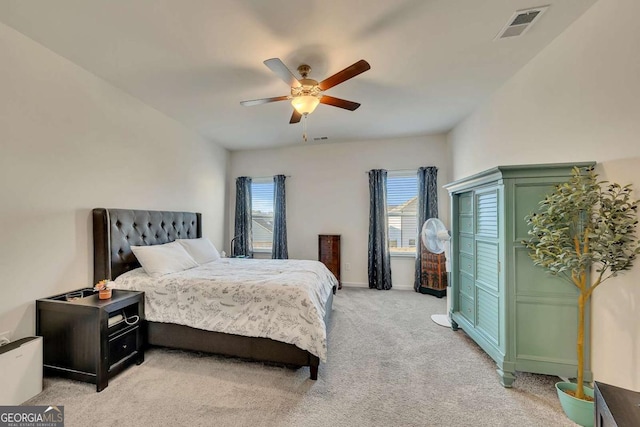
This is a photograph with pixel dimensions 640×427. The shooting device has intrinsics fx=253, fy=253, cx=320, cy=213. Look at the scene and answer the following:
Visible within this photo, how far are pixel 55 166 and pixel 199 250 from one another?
1668mm

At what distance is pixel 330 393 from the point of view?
1868mm

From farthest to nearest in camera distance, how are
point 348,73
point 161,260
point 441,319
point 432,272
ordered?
point 432,272 → point 441,319 → point 161,260 → point 348,73

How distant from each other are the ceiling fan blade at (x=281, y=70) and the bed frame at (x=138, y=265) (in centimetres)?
218

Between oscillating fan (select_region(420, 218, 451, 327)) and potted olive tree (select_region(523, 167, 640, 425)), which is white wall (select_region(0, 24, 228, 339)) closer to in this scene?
oscillating fan (select_region(420, 218, 451, 327))

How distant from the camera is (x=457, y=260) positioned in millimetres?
2877

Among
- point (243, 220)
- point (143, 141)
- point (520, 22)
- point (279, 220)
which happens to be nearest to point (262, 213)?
point (243, 220)

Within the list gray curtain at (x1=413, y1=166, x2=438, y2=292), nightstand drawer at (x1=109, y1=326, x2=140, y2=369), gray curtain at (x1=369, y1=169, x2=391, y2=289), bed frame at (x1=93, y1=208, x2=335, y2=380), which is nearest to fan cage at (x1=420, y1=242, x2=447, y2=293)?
gray curtain at (x1=413, y1=166, x2=438, y2=292)

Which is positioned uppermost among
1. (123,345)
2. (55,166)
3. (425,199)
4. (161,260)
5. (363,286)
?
(55,166)

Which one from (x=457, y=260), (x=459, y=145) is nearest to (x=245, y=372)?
(x=457, y=260)

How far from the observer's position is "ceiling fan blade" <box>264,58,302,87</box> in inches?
72.3

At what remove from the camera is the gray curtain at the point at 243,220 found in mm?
5055

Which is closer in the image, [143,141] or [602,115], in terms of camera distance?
[602,115]

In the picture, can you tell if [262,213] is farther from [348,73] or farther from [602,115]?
[602,115]

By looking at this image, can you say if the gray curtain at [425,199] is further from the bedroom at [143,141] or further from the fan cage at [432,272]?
the bedroom at [143,141]
